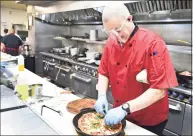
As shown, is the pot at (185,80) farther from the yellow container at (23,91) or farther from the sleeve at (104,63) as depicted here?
the yellow container at (23,91)

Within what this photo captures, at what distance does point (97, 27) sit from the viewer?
15.7 ft

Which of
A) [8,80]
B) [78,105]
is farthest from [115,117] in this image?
[8,80]

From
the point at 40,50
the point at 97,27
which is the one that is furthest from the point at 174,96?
the point at 40,50

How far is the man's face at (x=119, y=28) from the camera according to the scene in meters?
1.40

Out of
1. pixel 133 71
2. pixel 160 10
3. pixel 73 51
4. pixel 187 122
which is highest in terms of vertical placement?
pixel 160 10

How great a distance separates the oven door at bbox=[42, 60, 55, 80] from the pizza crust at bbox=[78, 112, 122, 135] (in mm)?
3805

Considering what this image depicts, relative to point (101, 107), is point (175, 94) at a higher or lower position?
lower

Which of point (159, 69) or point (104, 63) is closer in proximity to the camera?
point (159, 69)

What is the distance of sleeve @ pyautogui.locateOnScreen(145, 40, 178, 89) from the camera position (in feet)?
4.39

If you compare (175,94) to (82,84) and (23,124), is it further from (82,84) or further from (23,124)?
(23,124)

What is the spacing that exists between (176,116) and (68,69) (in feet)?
8.72

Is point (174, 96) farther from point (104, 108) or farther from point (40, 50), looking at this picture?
→ point (40, 50)

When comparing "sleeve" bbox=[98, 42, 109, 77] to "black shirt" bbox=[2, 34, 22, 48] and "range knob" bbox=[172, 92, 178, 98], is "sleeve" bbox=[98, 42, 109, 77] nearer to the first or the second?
"range knob" bbox=[172, 92, 178, 98]

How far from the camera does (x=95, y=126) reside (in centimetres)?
137
